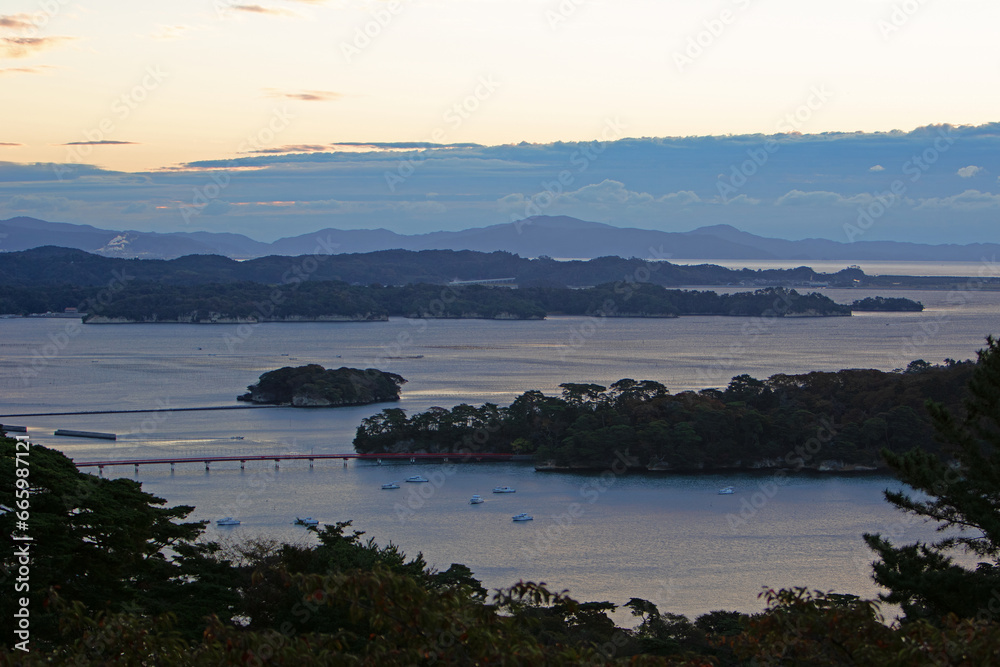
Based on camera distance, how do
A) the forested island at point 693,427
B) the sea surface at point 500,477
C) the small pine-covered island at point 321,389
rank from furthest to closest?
the small pine-covered island at point 321,389 → the forested island at point 693,427 → the sea surface at point 500,477

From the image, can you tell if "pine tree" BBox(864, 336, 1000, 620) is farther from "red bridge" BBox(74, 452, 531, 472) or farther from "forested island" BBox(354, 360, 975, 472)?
"red bridge" BBox(74, 452, 531, 472)

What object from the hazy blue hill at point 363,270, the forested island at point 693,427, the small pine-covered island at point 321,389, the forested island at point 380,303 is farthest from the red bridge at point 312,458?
the hazy blue hill at point 363,270

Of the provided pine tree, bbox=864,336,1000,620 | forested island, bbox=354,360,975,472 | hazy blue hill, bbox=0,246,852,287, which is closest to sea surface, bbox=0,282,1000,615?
forested island, bbox=354,360,975,472

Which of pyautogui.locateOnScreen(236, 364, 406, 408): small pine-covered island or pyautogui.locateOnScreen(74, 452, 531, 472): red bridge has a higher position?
pyautogui.locateOnScreen(236, 364, 406, 408): small pine-covered island

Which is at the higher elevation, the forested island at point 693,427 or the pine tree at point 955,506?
the pine tree at point 955,506

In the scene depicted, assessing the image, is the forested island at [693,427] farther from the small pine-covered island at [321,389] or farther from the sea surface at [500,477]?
the small pine-covered island at [321,389]

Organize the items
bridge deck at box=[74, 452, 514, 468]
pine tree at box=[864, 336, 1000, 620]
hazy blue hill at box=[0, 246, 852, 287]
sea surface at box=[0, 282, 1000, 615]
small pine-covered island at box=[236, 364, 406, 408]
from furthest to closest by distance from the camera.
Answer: hazy blue hill at box=[0, 246, 852, 287] < small pine-covered island at box=[236, 364, 406, 408] < bridge deck at box=[74, 452, 514, 468] < sea surface at box=[0, 282, 1000, 615] < pine tree at box=[864, 336, 1000, 620]

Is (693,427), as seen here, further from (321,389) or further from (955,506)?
(955,506)
